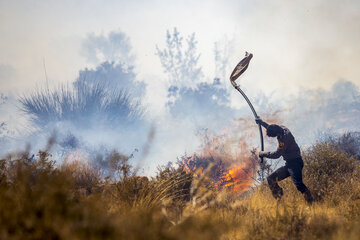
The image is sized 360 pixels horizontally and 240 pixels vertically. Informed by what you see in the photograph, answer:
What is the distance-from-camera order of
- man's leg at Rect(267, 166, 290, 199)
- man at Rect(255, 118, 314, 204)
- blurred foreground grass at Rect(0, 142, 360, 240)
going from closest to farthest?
1. blurred foreground grass at Rect(0, 142, 360, 240)
2. man at Rect(255, 118, 314, 204)
3. man's leg at Rect(267, 166, 290, 199)

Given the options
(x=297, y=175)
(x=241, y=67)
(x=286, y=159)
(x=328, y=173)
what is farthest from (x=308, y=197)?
(x=241, y=67)

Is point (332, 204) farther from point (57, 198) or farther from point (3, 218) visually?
point (3, 218)

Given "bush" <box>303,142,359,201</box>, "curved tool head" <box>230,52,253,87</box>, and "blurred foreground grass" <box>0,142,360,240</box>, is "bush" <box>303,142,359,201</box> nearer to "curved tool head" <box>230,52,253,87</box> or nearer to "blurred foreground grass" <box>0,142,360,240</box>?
"blurred foreground grass" <box>0,142,360,240</box>

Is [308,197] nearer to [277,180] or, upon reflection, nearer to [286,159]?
[277,180]

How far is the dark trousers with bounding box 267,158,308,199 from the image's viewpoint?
4.96 m

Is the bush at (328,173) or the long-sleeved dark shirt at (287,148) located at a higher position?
the long-sleeved dark shirt at (287,148)

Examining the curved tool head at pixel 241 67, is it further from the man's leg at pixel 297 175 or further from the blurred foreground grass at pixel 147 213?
the blurred foreground grass at pixel 147 213

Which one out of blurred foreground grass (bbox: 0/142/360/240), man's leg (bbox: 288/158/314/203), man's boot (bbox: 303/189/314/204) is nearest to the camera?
blurred foreground grass (bbox: 0/142/360/240)

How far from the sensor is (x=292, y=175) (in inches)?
199

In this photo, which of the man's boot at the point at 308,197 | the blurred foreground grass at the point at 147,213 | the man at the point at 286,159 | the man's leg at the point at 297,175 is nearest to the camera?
the blurred foreground grass at the point at 147,213

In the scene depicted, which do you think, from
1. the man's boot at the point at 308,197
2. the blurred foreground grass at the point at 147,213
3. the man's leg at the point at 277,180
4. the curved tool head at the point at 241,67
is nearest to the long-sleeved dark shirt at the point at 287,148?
the man's leg at the point at 277,180

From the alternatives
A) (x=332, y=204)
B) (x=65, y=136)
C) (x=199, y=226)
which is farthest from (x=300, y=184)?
(x=65, y=136)

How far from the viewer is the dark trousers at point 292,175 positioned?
16.3 ft

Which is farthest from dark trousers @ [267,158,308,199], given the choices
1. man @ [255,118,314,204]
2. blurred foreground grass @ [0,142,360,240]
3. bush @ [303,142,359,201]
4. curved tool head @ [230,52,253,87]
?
curved tool head @ [230,52,253,87]
